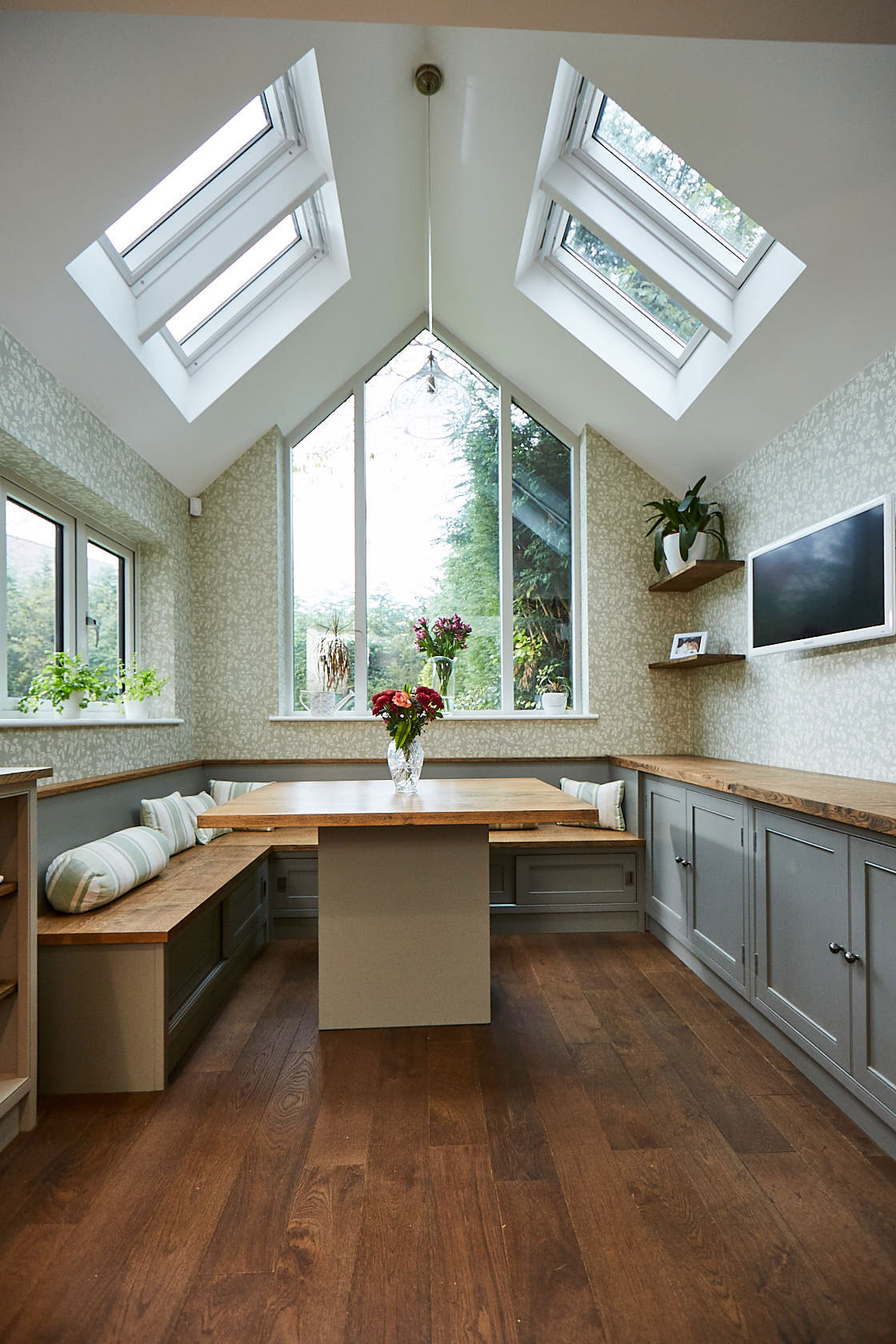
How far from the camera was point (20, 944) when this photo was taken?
216 cm

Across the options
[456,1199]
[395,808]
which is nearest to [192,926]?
[395,808]

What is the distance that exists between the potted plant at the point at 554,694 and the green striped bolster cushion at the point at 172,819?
216 centimetres

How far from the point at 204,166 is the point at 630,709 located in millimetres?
3484

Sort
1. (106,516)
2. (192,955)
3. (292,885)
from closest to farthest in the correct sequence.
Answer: (192,955), (106,516), (292,885)

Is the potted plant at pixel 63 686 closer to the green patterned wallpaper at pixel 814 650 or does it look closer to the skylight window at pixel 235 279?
the skylight window at pixel 235 279

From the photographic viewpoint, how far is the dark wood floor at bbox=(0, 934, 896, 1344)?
57.4 inches

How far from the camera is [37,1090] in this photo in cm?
233

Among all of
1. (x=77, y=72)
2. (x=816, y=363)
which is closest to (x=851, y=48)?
(x=816, y=363)

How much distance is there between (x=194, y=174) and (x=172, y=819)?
281 cm

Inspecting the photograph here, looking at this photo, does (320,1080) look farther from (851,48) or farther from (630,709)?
(851,48)

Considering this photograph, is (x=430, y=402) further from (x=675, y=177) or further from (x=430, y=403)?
(x=675, y=177)

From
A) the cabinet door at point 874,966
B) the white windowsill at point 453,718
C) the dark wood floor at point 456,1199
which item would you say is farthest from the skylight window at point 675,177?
the dark wood floor at point 456,1199

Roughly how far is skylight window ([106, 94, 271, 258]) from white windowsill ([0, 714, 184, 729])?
6.12 feet

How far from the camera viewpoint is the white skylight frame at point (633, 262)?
3.28m
